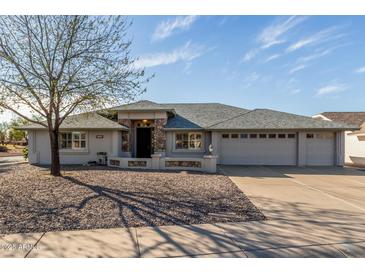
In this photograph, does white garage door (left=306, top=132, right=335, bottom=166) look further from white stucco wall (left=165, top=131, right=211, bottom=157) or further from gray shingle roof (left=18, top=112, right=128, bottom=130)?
gray shingle roof (left=18, top=112, right=128, bottom=130)

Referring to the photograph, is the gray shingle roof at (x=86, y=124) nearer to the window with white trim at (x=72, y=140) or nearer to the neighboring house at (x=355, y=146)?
the window with white trim at (x=72, y=140)

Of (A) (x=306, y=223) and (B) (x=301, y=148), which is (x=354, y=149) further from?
(A) (x=306, y=223)

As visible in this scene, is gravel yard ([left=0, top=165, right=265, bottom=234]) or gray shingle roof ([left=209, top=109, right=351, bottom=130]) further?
gray shingle roof ([left=209, top=109, right=351, bottom=130])

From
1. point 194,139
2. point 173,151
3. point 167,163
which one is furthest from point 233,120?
point 167,163

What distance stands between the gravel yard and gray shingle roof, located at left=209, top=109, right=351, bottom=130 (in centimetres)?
727

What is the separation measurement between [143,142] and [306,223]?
12.5m

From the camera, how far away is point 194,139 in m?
15.4

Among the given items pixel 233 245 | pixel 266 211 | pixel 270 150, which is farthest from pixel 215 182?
pixel 270 150

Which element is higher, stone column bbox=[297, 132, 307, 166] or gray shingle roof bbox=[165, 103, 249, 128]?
gray shingle roof bbox=[165, 103, 249, 128]

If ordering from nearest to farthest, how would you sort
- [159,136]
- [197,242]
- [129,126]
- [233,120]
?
[197,242], [159,136], [129,126], [233,120]

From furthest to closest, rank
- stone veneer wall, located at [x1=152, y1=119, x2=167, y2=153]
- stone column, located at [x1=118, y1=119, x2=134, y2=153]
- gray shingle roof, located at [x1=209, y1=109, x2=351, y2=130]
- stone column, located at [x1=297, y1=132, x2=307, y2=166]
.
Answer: stone column, located at [x1=118, y1=119, x2=134, y2=153] < stone veneer wall, located at [x1=152, y1=119, x2=167, y2=153] < stone column, located at [x1=297, y1=132, x2=307, y2=166] < gray shingle roof, located at [x1=209, y1=109, x2=351, y2=130]

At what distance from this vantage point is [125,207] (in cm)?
552

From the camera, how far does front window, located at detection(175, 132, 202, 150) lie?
1538 cm

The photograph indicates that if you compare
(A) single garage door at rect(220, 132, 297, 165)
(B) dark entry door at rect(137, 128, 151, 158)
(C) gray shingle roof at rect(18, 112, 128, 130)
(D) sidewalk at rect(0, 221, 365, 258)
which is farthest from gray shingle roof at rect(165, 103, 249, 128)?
(D) sidewalk at rect(0, 221, 365, 258)
